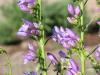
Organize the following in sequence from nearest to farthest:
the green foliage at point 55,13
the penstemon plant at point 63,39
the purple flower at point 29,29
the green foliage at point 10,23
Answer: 1. the penstemon plant at point 63,39
2. the purple flower at point 29,29
3. the green foliage at point 10,23
4. the green foliage at point 55,13

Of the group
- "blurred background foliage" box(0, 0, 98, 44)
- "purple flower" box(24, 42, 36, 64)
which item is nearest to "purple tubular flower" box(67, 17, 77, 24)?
"purple flower" box(24, 42, 36, 64)

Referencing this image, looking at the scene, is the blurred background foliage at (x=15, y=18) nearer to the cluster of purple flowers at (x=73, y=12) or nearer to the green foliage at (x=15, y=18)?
the green foliage at (x=15, y=18)

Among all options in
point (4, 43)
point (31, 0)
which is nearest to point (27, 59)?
point (31, 0)

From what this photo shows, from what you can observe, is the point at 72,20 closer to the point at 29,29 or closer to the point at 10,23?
the point at 29,29

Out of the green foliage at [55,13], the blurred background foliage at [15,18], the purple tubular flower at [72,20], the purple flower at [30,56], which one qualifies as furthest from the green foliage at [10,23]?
the purple tubular flower at [72,20]

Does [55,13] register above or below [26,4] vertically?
above

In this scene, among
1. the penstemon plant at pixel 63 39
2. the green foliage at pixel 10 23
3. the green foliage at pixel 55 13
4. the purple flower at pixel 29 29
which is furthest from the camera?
the green foliage at pixel 55 13

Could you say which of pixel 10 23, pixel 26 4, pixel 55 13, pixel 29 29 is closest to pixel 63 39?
pixel 29 29
